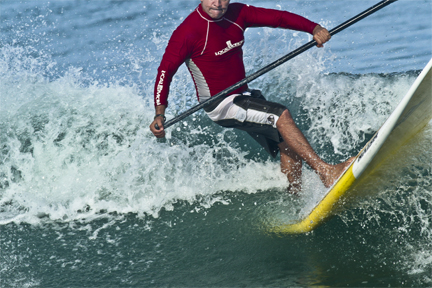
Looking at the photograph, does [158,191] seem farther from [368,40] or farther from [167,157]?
[368,40]

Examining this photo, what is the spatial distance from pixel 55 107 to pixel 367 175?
13.1ft

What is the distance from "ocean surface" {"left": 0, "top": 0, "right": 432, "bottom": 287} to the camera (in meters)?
2.69

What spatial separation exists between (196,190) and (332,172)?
1346 millimetres

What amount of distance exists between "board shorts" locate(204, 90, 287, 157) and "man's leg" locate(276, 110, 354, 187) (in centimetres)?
7

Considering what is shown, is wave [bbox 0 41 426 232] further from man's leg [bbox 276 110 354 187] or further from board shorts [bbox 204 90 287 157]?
board shorts [bbox 204 90 287 157]

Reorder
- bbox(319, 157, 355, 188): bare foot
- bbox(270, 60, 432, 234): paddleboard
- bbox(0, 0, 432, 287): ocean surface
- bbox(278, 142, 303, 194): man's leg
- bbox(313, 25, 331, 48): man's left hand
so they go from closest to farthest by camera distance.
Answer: bbox(270, 60, 432, 234): paddleboard, bbox(0, 0, 432, 287): ocean surface, bbox(319, 157, 355, 188): bare foot, bbox(313, 25, 331, 48): man's left hand, bbox(278, 142, 303, 194): man's leg

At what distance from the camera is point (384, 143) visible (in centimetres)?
264

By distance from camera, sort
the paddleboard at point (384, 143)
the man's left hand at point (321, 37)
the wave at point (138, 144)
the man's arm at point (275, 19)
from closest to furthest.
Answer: the paddleboard at point (384, 143), the man's left hand at point (321, 37), the man's arm at point (275, 19), the wave at point (138, 144)

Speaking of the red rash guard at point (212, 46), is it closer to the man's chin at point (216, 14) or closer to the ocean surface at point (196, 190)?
the man's chin at point (216, 14)

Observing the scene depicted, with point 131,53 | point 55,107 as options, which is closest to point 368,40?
point 131,53

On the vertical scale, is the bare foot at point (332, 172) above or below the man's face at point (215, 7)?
below

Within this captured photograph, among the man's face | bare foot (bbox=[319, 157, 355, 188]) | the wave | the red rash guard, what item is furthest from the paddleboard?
the man's face

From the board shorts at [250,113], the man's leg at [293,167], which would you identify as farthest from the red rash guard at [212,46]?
the man's leg at [293,167]

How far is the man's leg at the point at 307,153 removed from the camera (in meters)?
2.90
